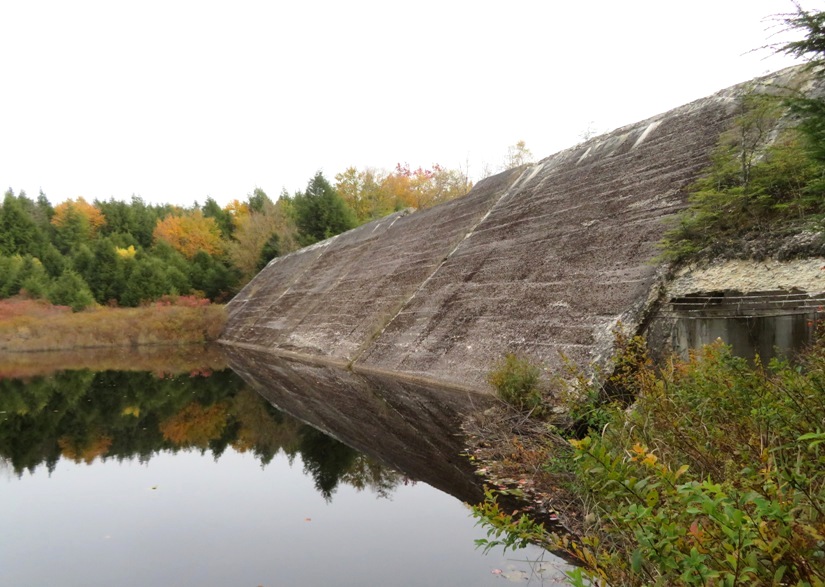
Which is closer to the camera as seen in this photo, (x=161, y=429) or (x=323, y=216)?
(x=161, y=429)

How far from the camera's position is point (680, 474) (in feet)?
6.32

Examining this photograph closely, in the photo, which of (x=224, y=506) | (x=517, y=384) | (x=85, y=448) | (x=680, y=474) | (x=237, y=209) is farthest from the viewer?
(x=237, y=209)

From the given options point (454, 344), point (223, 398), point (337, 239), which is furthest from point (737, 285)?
point (337, 239)

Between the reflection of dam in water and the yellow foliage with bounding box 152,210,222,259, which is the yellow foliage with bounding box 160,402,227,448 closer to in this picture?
the reflection of dam in water

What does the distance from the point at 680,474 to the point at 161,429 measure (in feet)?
25.0

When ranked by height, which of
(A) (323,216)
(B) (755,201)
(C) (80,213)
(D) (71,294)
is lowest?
(B) (755,201)

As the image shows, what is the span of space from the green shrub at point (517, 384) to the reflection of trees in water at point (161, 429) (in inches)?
64.6

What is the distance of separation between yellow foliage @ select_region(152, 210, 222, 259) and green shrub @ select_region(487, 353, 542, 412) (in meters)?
38.7

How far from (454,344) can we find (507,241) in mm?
3111

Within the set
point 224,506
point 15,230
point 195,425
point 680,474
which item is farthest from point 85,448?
point 15,230

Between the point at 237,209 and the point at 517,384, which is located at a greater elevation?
the point at 237,209

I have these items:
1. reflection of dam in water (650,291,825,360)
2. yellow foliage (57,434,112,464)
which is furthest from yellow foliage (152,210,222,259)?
reflection of dam in water (650,291,825,360)

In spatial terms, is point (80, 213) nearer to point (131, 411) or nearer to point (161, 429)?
point (131, 411)

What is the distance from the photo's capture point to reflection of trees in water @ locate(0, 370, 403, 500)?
557 centimetres
